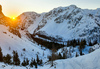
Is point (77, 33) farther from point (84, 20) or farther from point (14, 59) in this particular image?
point (14, 59)

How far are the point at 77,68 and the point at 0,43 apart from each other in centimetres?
3613

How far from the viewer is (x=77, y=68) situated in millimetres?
15117

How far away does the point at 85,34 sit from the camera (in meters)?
141

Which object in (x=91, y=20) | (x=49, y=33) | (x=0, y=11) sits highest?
(x=0, y=11)

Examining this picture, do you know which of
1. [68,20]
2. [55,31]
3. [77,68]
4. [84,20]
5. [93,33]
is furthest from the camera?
[68,20]

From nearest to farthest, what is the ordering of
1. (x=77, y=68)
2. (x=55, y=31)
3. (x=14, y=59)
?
1. (x=77, y=68)
2. (x=14, y=59)
3. (x=55, y=31)

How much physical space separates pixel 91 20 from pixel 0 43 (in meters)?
152

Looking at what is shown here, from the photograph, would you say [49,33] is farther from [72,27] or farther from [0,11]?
[0,11]

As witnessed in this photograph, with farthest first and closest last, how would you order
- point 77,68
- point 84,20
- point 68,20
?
point 68,20 < point 84,20 < point 77,68

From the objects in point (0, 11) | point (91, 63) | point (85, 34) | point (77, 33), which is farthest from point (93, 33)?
point (91, 63)

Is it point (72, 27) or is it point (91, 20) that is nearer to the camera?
point (91, 20)

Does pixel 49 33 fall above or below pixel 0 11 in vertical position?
below

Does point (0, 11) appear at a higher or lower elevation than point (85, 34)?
higher

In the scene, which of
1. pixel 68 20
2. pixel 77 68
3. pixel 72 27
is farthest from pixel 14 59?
pixel 68 20
